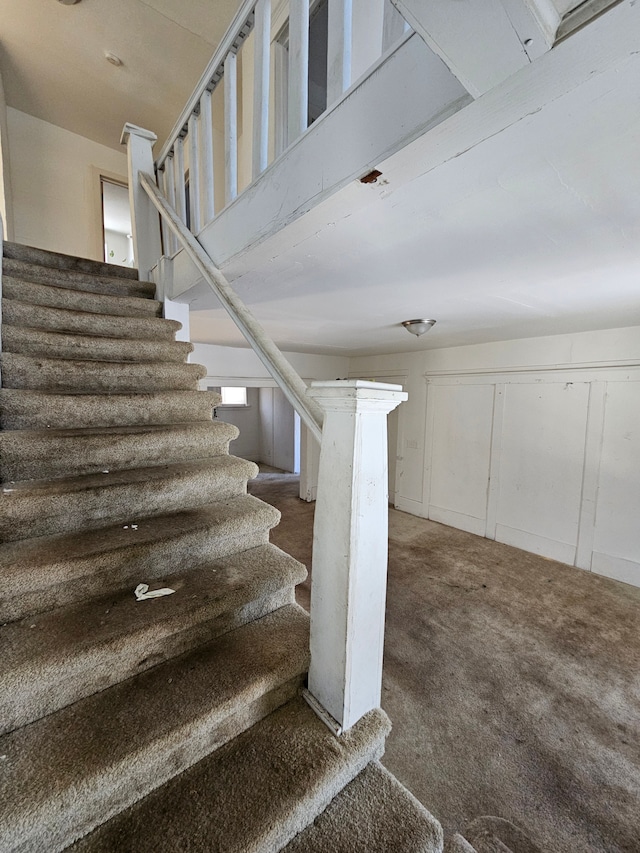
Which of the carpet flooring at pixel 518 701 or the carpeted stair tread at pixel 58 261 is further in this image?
the carpeted stair tread at pixel 58 261

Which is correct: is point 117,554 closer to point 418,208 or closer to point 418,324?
point 418,208

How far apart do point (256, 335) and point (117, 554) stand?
855 mm

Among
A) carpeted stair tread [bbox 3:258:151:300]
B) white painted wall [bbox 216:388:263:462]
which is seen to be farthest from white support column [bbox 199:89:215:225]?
white painted wall [bbox 216:388:263:462]

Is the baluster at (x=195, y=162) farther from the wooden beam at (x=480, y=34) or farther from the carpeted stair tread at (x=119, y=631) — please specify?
the carpeted stair tread at (x=119, y=631)

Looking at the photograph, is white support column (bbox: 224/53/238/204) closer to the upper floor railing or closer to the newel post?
the upper floor railing

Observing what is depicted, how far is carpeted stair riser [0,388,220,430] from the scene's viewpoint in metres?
1.43

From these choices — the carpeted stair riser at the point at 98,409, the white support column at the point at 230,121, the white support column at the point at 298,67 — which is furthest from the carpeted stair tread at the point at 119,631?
the white support column at the point at 230,121

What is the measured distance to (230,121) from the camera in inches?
61.8

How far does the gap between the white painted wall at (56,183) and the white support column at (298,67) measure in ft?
12.8

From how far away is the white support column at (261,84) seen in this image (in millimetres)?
→ 1271

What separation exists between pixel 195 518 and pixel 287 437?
6.38 metres

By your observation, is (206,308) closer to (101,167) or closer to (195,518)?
(195,518)

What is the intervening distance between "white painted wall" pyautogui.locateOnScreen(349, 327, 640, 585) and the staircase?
3295 mm

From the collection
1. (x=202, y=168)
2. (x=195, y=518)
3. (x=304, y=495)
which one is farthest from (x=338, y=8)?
(x=304, y=495)
